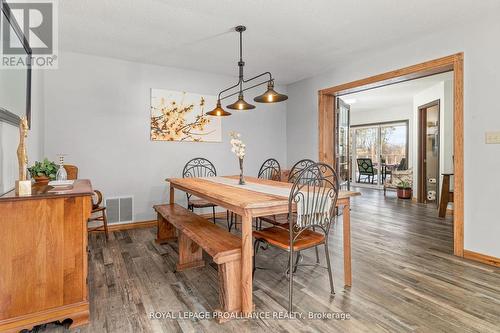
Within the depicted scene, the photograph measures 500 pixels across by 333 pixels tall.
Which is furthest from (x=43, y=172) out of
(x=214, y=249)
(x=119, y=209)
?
(x=119, y=209)

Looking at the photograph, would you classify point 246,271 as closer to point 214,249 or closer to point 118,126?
point 214,249

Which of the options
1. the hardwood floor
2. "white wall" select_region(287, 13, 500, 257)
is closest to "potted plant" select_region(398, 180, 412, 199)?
the hardwood floor

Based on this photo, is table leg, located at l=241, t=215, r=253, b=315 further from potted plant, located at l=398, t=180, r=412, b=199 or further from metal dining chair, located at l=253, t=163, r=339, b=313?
potted plant, located at l=398, t=180, r=412, b=199

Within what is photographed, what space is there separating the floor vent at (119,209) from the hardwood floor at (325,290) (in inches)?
21.8

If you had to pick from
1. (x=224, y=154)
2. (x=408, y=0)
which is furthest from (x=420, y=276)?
(x=224, y=154)

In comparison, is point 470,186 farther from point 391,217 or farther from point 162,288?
point 162,288

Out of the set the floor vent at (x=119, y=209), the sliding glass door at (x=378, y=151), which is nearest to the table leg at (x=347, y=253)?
the floor vent at (x=119, y=209)

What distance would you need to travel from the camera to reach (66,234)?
67.3 inches

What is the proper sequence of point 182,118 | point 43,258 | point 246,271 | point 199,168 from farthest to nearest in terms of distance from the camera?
1. point 199,168
2. point 182,118
3. point 246,271
4. point 43,258

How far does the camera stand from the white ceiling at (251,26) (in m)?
2.47

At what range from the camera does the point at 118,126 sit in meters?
3.89

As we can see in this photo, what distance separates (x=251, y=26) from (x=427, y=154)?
194 inches

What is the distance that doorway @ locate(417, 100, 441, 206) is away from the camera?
568 cm

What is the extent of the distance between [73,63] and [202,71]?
5.88 ft
